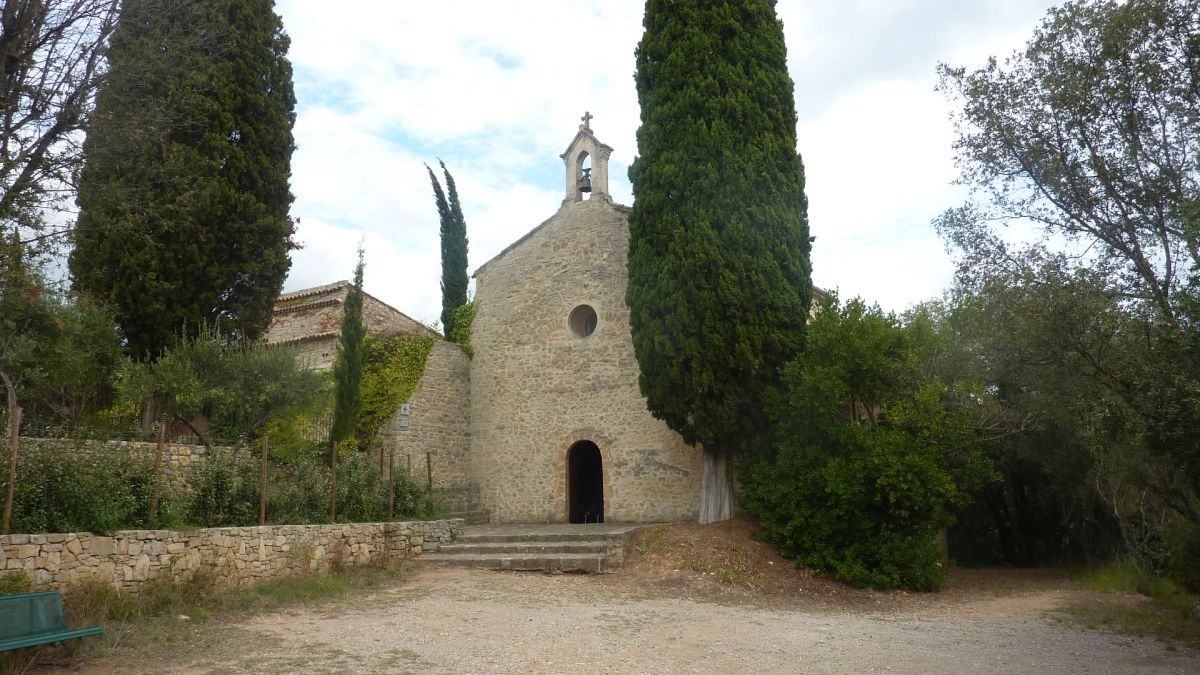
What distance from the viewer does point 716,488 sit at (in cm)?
1391

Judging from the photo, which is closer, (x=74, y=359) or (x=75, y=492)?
(x=75, y=492)

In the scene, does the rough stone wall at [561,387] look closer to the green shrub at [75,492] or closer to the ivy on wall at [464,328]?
the ivy on wall at [464,328]

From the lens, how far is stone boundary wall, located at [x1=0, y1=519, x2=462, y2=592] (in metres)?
7.19

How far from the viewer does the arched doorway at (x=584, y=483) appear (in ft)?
54.6

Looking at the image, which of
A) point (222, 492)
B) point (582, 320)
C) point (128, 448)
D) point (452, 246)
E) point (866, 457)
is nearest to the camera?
point (128, 448)

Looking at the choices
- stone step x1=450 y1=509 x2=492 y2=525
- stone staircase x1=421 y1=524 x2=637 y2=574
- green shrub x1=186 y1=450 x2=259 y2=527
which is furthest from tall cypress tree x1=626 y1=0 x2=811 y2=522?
green shrub x1=186 y1=450 x2=259 y2=527

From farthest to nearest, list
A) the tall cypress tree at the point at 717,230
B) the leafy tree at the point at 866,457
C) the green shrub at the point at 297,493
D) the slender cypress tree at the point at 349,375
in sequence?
the slender cypress tree at the point at 349,375 → the tall cypress tree at the point at 717,230 → the leafy tree at the point at 866,457 → the green shrub at the point at 297,493

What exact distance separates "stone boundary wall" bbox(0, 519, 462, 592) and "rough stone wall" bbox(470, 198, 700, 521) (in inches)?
163

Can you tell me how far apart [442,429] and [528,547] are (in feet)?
16.5

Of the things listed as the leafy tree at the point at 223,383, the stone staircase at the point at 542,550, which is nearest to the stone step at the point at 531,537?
the stone staircase at the point at 542,550

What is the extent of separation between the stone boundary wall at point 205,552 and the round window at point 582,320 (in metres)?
5.79

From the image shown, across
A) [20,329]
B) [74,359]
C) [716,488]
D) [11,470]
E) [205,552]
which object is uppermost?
[20,329]

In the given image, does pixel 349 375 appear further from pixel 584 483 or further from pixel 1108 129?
pixel 1108 129

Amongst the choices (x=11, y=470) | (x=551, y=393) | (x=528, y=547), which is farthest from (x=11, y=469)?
(x=551, y=393)
